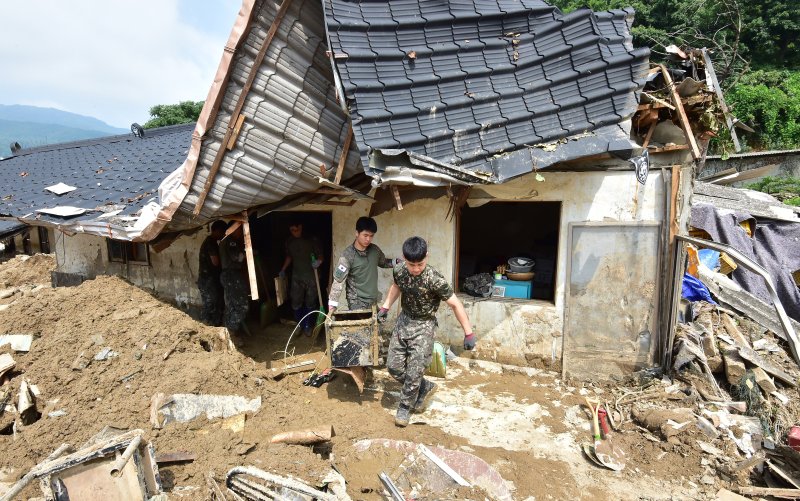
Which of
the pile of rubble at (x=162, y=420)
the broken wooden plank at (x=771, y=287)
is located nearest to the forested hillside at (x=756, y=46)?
the broken wooden plank at (x=771, y=287)

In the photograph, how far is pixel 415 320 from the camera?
4832 millimetres

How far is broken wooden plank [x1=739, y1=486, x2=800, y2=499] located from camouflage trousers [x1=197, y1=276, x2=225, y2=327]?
7259mm

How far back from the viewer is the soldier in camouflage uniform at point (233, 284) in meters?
7.17

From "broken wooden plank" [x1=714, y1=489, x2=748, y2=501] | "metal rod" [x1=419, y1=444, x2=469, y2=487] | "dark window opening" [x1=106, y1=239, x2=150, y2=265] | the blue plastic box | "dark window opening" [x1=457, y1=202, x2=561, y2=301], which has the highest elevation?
"dark window opening" [x1=457, y1=202, x2=561, y2=301]

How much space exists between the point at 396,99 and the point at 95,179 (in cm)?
861

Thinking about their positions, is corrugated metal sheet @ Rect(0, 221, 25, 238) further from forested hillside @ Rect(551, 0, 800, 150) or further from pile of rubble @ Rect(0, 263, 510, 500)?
forested hillside @ Rect(551, 0, 800, 150)

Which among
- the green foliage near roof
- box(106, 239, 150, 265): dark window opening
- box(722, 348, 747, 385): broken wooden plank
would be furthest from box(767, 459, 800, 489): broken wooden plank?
the green foliage near roof

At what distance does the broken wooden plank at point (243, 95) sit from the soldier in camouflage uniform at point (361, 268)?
1798 millimetres

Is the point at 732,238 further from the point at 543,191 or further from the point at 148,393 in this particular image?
the point at 148,393

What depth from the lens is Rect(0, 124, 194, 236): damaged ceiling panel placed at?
23.0 feet

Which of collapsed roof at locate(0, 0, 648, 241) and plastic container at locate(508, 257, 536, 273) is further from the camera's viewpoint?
plastic container at locate(508, 257, 536, 273)

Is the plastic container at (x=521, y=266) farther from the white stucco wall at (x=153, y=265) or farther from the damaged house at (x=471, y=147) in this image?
the white stucco wall at (x=153, y=265)

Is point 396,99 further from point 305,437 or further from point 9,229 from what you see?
point 9,229

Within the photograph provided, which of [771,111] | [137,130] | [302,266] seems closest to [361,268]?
[302,266]
